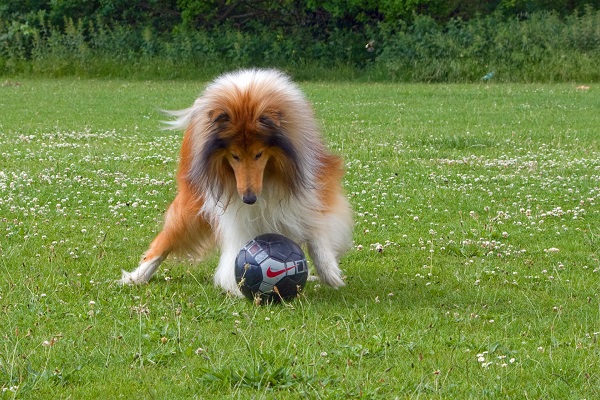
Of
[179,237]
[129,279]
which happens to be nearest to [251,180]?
[179,237]

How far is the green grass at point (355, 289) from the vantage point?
4133 mm

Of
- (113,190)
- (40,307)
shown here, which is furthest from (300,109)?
(113,190)

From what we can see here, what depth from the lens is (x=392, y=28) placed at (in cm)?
2706

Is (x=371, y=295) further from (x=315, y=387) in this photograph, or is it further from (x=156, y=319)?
(x=315, y=387)

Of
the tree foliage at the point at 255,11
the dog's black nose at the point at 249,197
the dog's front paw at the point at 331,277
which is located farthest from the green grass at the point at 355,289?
the tree foliage at the point at 255,11

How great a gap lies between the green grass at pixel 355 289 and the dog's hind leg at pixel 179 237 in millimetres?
139

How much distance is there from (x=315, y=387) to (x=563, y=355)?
1287 mm

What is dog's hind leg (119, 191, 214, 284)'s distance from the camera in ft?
20.2

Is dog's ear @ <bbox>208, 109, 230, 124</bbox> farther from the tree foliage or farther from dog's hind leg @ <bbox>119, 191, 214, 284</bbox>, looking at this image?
the tree foliage

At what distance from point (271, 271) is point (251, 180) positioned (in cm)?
56

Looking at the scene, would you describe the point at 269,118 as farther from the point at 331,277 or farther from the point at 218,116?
the point at 331,277

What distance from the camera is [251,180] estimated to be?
5.38m

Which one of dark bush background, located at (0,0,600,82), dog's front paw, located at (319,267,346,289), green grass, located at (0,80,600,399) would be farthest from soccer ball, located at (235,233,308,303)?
dark bush background, located at (0,0,600,82)

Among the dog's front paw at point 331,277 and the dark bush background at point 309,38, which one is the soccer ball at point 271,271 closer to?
the dog's front paw at point 331,277
